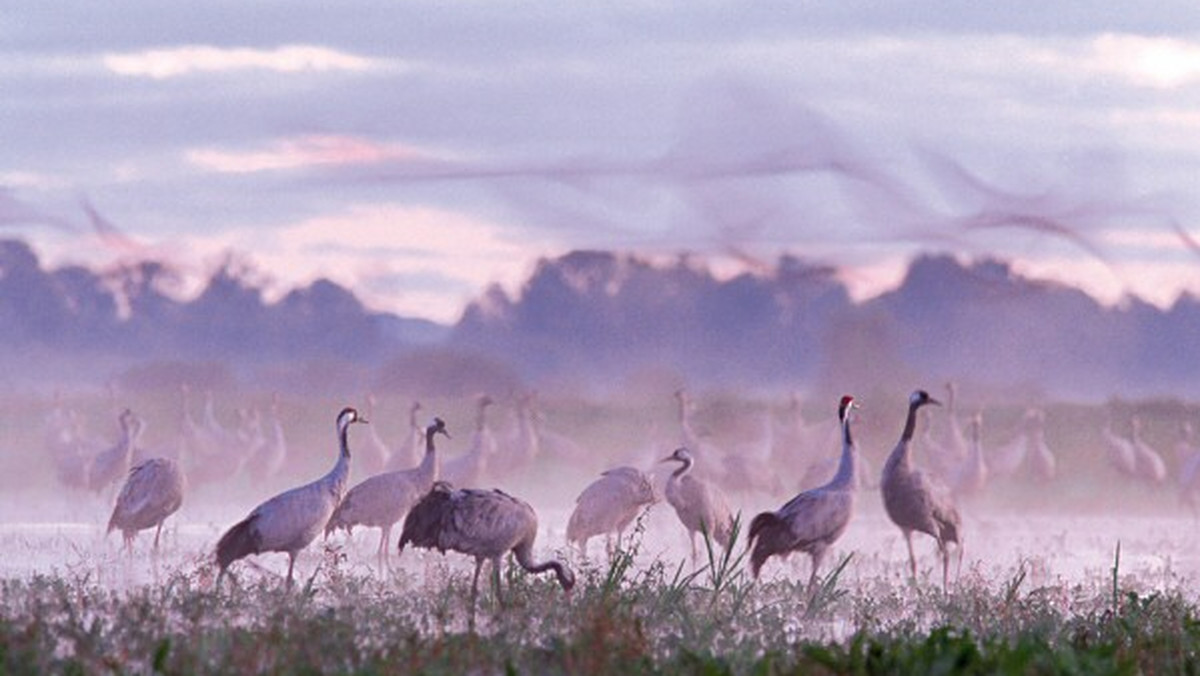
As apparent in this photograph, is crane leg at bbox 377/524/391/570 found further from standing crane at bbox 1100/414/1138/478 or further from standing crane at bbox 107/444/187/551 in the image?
standing crane at bbox 1100/414/1138/478

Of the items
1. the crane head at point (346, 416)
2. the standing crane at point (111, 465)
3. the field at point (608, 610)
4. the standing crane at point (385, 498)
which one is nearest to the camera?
the field at point (608, 610)

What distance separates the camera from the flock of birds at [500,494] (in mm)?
19391

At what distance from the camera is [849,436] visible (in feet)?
71.6

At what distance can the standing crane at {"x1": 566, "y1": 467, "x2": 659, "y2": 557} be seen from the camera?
2455 centimetres

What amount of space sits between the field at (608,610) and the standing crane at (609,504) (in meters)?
0.80

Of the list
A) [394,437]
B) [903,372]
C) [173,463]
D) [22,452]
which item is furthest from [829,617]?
[903,372]

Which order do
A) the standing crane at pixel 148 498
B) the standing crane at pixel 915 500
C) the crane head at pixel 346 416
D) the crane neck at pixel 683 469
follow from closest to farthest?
the crane head at pixel 346 416
the standing crane at pixel 915 500
the standing crane at pixel 148 498
the crane neck at pixel 683 469

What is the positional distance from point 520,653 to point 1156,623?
5.07 metres

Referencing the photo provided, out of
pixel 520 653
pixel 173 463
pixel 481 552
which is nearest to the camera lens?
pixel 520 653

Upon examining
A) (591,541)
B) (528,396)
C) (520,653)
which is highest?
(528,396)

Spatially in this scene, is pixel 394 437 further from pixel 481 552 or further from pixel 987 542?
pixel 481 552

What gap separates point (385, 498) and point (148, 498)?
9.06 feet

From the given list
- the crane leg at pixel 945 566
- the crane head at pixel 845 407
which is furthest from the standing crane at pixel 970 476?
the crane head at pixel 845 407

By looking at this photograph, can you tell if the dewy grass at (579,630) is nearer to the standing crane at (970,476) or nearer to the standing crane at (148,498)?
the standing crane at (148,498)
